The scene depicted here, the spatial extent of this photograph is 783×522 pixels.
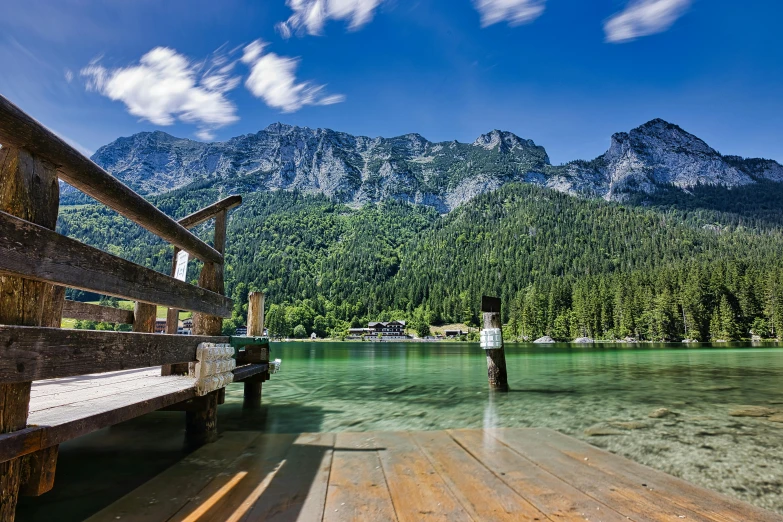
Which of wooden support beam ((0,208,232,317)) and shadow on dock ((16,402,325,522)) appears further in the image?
shadow on dock ((16,402,325,522))

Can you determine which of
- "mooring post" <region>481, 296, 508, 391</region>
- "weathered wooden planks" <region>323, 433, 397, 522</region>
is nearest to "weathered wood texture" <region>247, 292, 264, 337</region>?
"mooring post" <region>481, 296, 508, 391</region>

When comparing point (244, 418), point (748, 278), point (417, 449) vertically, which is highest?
point (748, 278)

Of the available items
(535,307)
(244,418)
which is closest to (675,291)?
(535,307)

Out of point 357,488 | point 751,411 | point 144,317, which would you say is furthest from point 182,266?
point 751,411

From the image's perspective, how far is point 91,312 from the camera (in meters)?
9.22

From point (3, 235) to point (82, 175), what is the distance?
46.3 inches

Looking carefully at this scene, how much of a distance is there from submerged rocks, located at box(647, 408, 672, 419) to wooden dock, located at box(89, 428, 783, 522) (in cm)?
593

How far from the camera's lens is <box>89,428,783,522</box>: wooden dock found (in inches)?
141

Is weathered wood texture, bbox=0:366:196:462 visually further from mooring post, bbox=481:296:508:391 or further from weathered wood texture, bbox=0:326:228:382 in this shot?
mooring post, bbox=481:296:508:391

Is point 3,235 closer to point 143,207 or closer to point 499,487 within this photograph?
point 143,207

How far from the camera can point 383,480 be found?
453 centimetres

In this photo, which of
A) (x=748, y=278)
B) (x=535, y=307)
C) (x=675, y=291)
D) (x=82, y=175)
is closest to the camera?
(x=82, y=175)

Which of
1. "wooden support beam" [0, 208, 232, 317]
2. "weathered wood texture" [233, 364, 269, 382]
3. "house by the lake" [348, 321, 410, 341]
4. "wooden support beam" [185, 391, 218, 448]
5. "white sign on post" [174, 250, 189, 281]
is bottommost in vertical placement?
"house by the lake" [348, 321, 410, 341]

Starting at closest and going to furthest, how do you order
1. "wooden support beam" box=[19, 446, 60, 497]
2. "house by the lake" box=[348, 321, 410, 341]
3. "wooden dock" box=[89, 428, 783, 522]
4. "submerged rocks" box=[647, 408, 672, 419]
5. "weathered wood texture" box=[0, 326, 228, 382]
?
"weathered wood texture" box=[0, 326, 228, 382] → "wooden support beam" box=[19, 446, 60, 497] → "wooden dock" box=[89, 428, 783, 522] → "submerged rocks" box=[647, 408, 672, 419] → "house by the lake" box=[348, 321, 410, 341]
